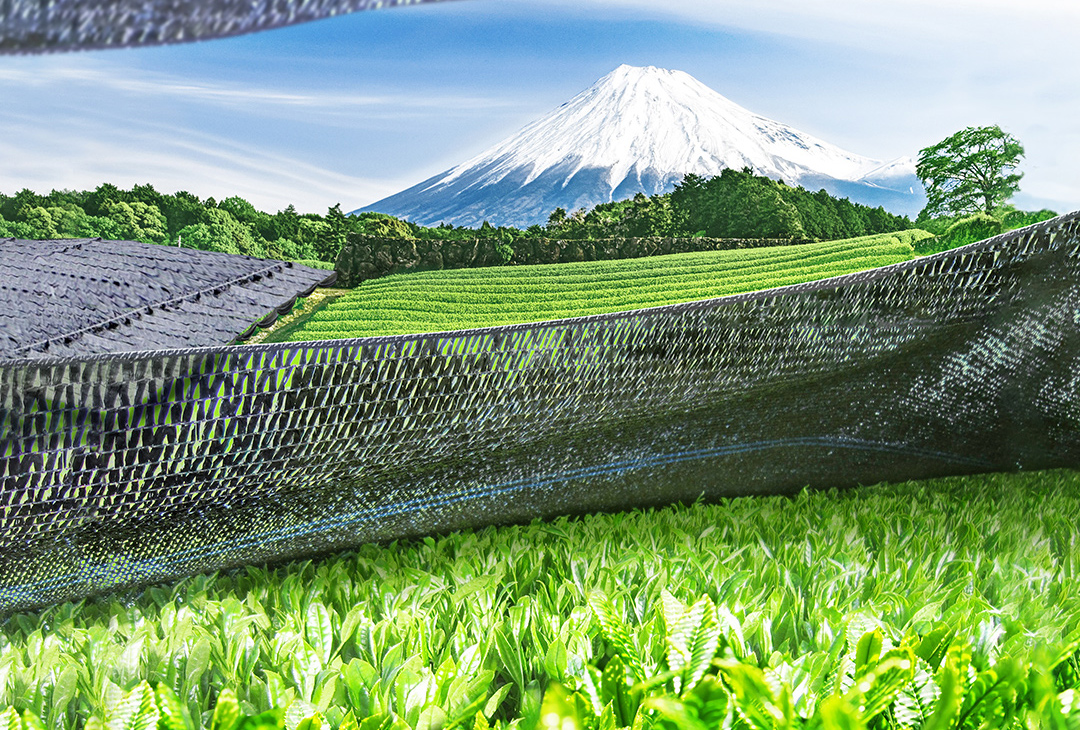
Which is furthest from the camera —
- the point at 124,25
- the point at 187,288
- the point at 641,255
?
the point at 641,255

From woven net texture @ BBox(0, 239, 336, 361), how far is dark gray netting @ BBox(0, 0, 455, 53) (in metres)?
2.60

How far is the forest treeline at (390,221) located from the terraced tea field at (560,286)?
114cm

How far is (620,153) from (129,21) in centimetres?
3180

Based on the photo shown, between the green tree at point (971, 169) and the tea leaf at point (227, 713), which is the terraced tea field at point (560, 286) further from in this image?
the tea leaf at point (227, 713)

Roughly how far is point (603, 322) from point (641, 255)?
1170 cm

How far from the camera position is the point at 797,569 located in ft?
3.17

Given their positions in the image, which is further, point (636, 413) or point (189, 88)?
point (189, 88)

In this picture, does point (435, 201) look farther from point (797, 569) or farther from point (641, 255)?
point (797, 569)

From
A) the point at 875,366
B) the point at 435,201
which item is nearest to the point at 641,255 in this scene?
the point at 875,366

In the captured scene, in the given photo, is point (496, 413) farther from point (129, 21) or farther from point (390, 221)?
point (390, 221)

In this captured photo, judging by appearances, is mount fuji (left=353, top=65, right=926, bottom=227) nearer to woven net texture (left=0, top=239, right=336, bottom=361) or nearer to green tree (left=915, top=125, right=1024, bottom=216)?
green tree (left=915, top=125, right=1024, bottom=216)

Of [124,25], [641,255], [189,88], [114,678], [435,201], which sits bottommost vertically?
[114,678]

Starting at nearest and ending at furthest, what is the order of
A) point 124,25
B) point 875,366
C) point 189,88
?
point 124,25 < point 875,366 < point 189,88

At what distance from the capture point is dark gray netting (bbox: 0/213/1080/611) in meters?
0.86
